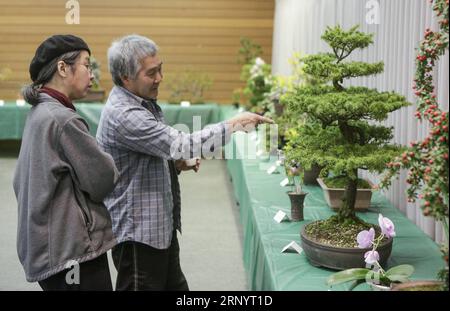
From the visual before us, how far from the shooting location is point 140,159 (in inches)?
72.0

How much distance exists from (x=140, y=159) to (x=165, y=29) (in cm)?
661

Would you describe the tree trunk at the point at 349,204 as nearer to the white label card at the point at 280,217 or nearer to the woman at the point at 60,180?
the white label card at the point at 280,217

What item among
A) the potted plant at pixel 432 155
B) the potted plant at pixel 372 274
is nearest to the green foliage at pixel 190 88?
the potted plant at pixel 372 274

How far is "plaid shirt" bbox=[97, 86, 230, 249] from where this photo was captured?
1.75 metres

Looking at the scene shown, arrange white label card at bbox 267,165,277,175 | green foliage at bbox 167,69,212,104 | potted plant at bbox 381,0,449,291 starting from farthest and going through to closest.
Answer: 1. green foliage at bbox 167,69,212,104
2. white label card at bbox 267,165,277,175
3. potted plant at bbox 381,0,449,291

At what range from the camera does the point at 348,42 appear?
1.77 metres

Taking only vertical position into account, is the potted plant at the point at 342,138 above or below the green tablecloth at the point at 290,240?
Result: above

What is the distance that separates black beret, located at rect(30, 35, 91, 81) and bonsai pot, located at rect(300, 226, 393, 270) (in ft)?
2.98

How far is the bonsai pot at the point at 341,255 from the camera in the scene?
1.64 metres

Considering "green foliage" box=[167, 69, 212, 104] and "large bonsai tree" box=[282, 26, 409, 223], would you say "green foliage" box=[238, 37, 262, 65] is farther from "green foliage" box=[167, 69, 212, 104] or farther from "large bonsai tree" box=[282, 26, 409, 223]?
"large bonsai tree" box=[282, 26, 409, 223]

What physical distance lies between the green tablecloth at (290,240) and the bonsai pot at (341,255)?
0.04 metres

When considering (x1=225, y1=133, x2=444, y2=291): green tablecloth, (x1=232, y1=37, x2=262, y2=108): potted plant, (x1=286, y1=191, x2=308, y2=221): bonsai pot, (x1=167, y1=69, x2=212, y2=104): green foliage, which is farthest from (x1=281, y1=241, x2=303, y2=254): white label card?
(x1=232, y1=37, x2=262, y2=108): potted plant

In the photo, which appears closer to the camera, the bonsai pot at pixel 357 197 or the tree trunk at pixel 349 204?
the tree trunk at pixel 349 204

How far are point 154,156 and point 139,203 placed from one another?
0.53ft
